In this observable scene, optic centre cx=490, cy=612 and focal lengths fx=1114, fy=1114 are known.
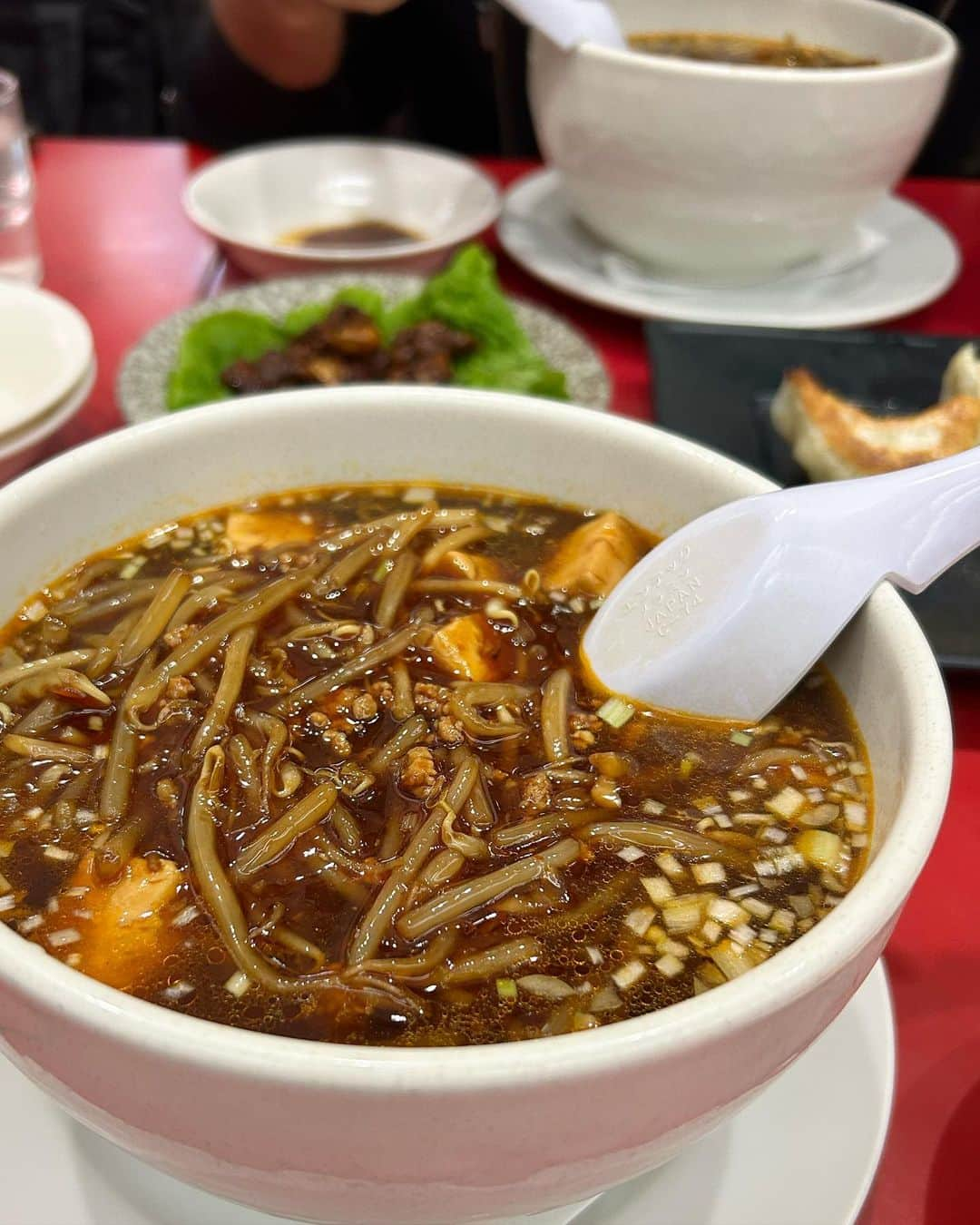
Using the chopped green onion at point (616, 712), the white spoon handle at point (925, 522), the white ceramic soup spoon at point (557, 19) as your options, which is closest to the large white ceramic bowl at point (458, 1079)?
the white spoon handle at point (925, 522)

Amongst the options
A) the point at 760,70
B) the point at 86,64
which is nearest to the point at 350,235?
the point at 760,70

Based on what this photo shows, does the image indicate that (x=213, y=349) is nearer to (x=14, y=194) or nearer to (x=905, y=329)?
(x=14, y=194)

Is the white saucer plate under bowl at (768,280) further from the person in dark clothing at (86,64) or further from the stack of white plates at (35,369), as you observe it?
the person in dark clothing at (86,64)

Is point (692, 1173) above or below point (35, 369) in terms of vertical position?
below

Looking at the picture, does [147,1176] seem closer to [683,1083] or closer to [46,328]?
[683,1083]

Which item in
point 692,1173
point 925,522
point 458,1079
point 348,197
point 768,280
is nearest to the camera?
point 458,1079

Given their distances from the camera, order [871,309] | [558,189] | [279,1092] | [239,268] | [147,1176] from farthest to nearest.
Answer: [558,189], [239,268], [871,309], [147,1176], [279,1092]

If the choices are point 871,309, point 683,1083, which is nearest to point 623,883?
point 683,1083
